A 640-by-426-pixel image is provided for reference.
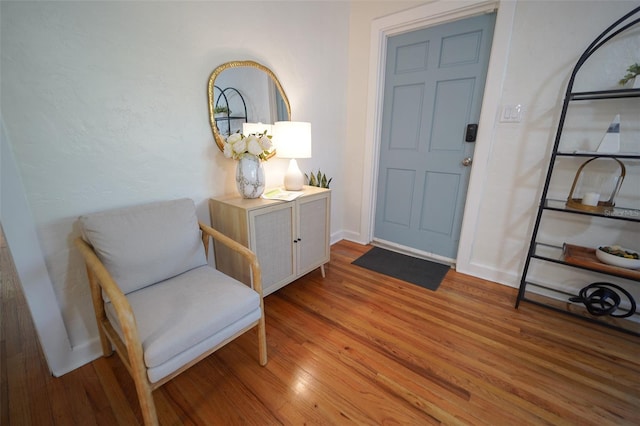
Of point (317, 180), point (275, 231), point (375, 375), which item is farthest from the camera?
point (317, 180)

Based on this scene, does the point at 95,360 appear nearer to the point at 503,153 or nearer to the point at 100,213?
the point at 100,213

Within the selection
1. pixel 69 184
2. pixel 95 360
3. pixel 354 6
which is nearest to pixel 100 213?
pixel 69 184

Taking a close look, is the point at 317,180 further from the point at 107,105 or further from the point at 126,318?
the point at 126,318

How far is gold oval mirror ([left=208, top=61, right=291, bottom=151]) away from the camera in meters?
1.59

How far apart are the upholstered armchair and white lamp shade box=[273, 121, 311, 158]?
0.72 metres

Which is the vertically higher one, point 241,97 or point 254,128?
point 241,97

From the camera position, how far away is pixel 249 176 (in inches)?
62.6

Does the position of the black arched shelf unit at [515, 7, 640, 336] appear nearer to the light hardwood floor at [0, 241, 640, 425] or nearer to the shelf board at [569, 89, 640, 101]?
the shelf board at [569, 89, 640, 101]

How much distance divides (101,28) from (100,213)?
33.1 inches

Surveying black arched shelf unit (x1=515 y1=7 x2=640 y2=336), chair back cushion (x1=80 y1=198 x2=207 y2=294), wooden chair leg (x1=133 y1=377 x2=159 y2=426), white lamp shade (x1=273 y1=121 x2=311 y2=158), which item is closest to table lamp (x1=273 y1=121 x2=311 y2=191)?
white lamp shade (x1=273 y1=121 x2=311 y2=158)

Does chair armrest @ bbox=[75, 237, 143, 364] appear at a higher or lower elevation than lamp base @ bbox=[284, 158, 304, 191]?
lower

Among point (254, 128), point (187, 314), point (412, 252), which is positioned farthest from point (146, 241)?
point (412, 252)

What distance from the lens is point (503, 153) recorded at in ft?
6.21

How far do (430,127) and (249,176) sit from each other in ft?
5.38
